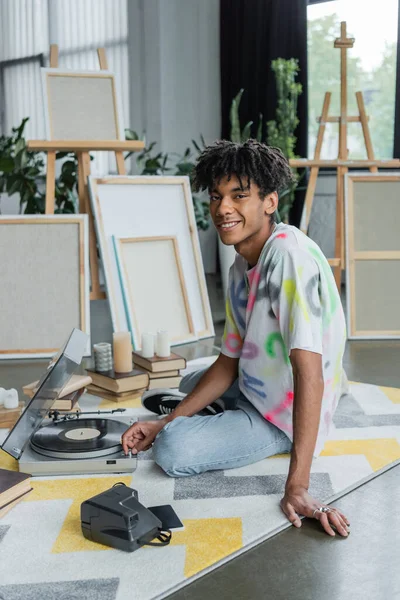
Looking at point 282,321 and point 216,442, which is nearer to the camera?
point 282,321

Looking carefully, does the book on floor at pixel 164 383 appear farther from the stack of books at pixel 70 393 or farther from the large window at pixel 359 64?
the large window at pixel 359 64

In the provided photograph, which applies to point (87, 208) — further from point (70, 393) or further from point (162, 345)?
point (70, 393)

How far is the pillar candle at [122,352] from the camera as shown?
2925 mm

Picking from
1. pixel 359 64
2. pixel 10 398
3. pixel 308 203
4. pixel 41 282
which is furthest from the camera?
pixel 359 64

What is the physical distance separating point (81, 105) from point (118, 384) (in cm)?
195

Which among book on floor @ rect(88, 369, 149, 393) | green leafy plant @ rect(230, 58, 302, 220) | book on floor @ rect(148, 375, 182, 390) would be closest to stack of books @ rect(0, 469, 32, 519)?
book on floor @ rect(88, 369, 149, 393)

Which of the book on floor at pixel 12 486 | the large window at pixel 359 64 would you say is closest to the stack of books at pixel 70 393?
the book on floor at pixel 12 486

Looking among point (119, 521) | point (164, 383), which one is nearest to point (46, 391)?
point (119, 521)

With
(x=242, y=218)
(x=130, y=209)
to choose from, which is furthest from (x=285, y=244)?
(x=130, y=209)

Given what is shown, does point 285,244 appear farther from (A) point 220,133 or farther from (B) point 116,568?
(A) point 220,133

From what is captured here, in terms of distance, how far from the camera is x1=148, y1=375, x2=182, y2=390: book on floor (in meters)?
3.07

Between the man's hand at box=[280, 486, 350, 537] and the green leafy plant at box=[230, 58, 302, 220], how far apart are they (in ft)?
13.3

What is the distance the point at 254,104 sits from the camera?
6383mm

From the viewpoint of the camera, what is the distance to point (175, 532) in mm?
1856
